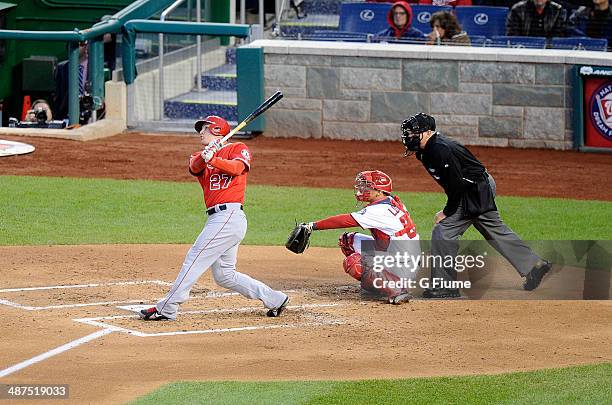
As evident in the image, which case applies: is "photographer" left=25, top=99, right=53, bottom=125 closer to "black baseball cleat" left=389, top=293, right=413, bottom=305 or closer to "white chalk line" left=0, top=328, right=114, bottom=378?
"black baseball cleat" left=389, top=293, right=413, bottom=305

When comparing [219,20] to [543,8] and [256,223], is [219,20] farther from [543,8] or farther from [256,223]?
[256,223]

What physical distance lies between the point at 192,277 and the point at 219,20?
44.2 feet

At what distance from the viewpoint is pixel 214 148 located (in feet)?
→ 28.4

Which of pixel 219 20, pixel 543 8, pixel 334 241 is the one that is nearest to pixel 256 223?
pixel 334 241

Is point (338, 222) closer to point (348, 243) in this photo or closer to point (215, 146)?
point (348, 243)

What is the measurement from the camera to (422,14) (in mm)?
20297

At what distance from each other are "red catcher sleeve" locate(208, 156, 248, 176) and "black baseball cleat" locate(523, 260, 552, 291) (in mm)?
3030

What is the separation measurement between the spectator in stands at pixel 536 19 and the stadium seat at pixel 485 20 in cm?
53

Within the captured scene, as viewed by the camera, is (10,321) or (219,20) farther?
(219,20)

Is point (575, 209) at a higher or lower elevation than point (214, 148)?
lower

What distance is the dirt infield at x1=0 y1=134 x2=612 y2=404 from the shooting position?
772cm

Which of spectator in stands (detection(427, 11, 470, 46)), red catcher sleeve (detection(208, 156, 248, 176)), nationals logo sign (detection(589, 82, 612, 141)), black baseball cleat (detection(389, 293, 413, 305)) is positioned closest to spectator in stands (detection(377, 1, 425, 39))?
spectator in stands (detection(427, 11, 470, 46))

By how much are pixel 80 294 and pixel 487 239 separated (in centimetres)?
364

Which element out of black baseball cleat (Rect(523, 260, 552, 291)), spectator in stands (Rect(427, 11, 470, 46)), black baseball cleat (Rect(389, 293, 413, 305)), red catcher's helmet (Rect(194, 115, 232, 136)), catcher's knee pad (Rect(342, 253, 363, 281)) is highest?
spectator in stands (Rect(427, 11, 470, 46))
